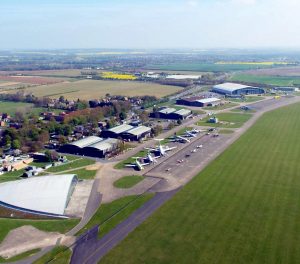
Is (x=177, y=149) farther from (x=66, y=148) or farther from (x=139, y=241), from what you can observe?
(x=139, y=241)

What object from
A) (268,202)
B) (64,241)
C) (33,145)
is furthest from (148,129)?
(64,241)

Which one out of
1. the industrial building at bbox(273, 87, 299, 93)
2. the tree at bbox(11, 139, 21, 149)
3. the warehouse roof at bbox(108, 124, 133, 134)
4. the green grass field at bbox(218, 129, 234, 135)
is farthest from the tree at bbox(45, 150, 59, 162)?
the industrial building at bbox(273, 87, 299, 93)

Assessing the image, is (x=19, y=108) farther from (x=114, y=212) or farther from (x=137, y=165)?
(x=114, y=212)

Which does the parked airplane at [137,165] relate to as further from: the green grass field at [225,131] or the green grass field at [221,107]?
the green grass field at [221,107]

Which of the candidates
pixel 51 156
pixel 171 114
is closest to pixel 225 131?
pixel 171 114

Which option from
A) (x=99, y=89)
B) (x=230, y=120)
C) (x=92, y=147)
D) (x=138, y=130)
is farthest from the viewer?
(x=99, y=89)

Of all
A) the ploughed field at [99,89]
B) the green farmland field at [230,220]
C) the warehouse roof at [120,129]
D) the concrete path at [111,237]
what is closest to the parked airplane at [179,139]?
the warehouse roof at [120,129]
